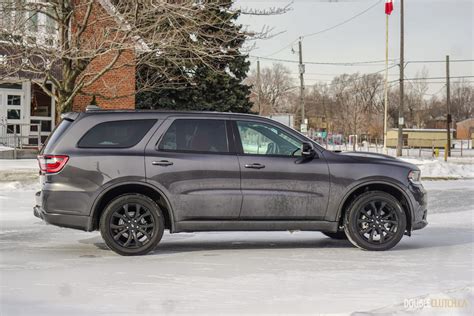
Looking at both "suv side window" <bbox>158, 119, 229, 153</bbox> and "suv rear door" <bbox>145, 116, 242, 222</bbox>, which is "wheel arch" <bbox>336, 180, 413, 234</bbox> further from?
"suv side window" <bbox>158, 119, 229, 153</bbox>

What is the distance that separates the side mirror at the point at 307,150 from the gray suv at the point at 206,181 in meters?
0.01

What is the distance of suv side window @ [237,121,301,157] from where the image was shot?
8273 millimetres

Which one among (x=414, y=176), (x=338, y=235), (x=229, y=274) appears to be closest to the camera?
(x=229, y=274)

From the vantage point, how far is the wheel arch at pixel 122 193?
7.85 m

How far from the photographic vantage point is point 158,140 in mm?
8094

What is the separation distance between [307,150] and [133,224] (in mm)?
2257

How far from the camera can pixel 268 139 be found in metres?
8.34

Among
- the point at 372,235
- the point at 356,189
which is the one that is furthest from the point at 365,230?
the point at 356,189

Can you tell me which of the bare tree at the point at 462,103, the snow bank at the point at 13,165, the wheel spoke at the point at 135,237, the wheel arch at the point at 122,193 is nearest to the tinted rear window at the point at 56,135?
the wheel arch at the point at 122,193

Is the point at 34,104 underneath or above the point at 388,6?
underneath

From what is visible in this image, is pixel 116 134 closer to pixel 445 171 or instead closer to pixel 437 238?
pixel 437 238

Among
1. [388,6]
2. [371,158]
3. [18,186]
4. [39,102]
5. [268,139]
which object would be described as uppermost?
[388,6]

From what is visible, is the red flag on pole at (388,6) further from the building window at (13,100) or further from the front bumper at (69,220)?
the front bumper at (69,220)

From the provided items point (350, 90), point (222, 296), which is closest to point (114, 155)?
point (222, 296)
